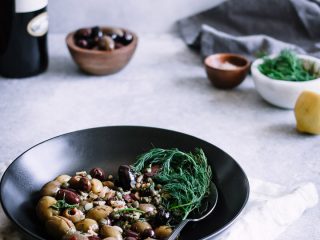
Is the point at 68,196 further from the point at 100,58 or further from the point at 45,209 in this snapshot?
the point at 100,58

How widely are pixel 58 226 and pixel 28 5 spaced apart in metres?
0.75

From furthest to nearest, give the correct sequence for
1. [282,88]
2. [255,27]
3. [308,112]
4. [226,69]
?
[255,27]
[226,69]
[282,88]
[308,112]

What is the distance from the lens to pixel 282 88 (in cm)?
143

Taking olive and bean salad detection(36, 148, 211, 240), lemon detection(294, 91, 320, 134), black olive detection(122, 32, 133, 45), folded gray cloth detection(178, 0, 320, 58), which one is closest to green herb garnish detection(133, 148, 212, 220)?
olive and bean salad detection(36, 148, 211, 240)

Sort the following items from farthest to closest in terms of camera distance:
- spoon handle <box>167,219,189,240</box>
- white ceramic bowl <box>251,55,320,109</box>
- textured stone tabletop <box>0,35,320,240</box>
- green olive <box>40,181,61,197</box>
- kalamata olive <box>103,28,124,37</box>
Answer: kalamata olive <box>103,28,124,37</box> → white ceramic bowl <box>251,55,320,109</box> → textured stone tabletop <box>0,35,320,240</box> → green olive <box>40,181,61,197</box> → spoon handle <box>167,219,189,240</box>

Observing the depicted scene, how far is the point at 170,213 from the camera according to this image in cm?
96

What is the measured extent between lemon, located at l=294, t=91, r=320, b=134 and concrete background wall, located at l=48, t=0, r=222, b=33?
0.66 m

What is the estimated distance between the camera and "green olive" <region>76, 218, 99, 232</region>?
0.91 m

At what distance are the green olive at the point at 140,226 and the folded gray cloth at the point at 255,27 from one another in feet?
2.82

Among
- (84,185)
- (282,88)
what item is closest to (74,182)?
(84,185)

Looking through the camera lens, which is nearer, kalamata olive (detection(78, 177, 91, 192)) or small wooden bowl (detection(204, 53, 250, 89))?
kalamata olive (detection(78, 177, 91, 192))

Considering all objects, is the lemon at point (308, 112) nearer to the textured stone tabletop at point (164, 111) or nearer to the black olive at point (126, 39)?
the textured stone tabletop at point (164, 111)

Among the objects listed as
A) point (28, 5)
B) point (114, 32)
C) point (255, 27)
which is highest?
point (28, 5)

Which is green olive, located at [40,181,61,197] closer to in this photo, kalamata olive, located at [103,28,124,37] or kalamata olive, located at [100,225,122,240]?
kalamata olive, located at [100,225,122,240]
